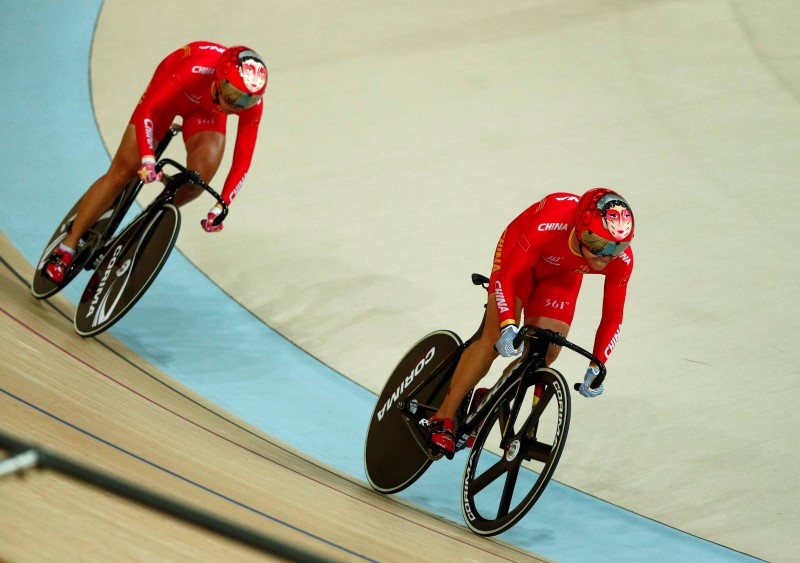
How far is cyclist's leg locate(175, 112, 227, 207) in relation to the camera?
407 cm

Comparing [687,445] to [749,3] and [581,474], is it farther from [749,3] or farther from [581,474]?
[749,3]

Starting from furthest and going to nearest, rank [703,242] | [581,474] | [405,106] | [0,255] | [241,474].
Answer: [405,106], [703,242], [0,255], [581,474], [241,474]

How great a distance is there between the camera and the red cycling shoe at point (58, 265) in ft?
13.2

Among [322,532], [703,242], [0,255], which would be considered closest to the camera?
[322,532]

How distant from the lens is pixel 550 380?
3094mm

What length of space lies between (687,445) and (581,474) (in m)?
0.51

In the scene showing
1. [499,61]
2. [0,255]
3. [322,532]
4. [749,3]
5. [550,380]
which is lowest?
[749,3]

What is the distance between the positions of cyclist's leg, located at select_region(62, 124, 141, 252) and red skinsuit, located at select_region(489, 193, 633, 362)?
1.62 meters

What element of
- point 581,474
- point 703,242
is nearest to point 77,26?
point 703,242

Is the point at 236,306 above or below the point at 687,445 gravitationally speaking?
above

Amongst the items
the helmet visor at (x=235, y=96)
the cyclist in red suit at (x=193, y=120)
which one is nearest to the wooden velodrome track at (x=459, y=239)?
the cyclist in red suit at (x=193, y=120)

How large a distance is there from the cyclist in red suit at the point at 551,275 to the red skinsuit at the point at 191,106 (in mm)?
1235

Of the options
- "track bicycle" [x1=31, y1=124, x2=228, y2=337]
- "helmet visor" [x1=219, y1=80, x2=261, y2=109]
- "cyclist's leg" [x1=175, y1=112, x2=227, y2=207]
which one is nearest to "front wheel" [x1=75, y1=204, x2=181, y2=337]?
"track bicycle" [x1=31, y1=124, x2=228, y2=337]

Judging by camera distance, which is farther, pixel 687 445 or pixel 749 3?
pixel 749 3
